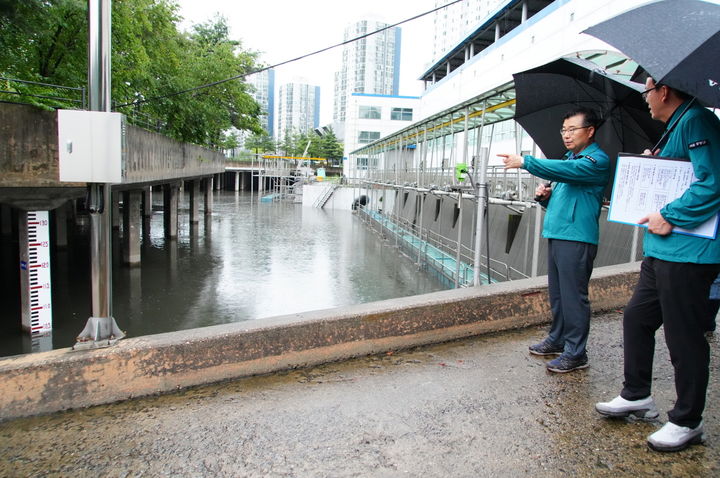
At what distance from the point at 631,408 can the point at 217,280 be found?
14.7 m

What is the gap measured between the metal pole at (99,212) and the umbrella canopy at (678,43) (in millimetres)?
2976

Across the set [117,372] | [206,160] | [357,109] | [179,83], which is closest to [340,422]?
[117,372]

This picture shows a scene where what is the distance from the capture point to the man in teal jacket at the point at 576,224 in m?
3.28

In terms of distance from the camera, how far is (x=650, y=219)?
96.0 inches

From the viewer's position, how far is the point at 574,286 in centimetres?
339

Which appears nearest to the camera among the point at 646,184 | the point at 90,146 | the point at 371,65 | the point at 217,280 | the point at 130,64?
the point at 646,184

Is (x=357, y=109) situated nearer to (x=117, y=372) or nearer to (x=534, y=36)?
(x=534, y=36)

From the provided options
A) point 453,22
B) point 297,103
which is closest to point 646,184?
point 453,22

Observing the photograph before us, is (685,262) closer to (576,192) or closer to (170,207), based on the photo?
(576,192)

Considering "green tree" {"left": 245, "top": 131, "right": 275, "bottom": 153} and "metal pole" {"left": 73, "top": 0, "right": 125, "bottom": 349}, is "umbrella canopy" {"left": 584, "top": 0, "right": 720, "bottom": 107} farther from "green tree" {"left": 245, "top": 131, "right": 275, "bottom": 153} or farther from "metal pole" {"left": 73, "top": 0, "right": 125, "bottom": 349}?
Result: "green tree" {"left": 245, "top": 131, "right": 275, "bottom": 153}

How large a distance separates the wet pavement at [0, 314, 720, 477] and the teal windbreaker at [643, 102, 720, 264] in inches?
37.2

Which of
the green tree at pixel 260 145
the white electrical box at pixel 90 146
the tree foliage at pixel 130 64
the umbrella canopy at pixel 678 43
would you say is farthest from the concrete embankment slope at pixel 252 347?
the green tree at pixel 260 145

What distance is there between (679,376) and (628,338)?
0.99 ft

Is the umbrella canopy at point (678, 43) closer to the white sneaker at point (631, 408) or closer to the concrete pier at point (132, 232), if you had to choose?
the white sneaker at point (631, 408)
